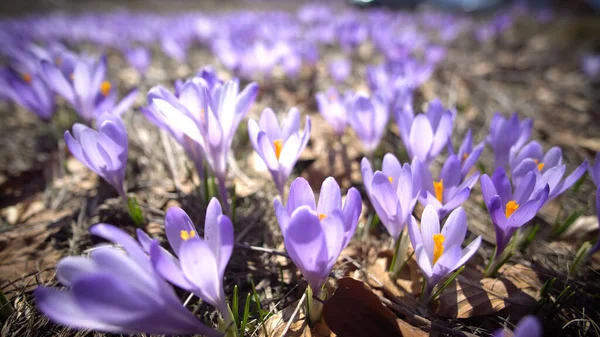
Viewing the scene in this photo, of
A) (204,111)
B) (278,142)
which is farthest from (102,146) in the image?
(278,142)

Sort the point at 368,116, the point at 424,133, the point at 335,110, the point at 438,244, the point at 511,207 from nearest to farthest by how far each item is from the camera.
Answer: the point at 438,244
the point at 511,207
the point at 424,133
the point at 368,116
the point at 335,110

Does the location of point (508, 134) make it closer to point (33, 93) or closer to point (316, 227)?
point (316, 227)

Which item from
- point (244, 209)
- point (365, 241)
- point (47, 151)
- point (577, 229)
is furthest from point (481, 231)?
point (47, 151)

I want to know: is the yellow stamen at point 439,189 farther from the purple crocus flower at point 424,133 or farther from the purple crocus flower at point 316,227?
the purple crocus flower at point 316,227

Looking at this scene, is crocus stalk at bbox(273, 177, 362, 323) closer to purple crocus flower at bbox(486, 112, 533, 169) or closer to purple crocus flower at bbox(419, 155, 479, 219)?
purple crocus flower at bbox(419, 155, 479, 219)

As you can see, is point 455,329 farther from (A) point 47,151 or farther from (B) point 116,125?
(A) point 47,151
